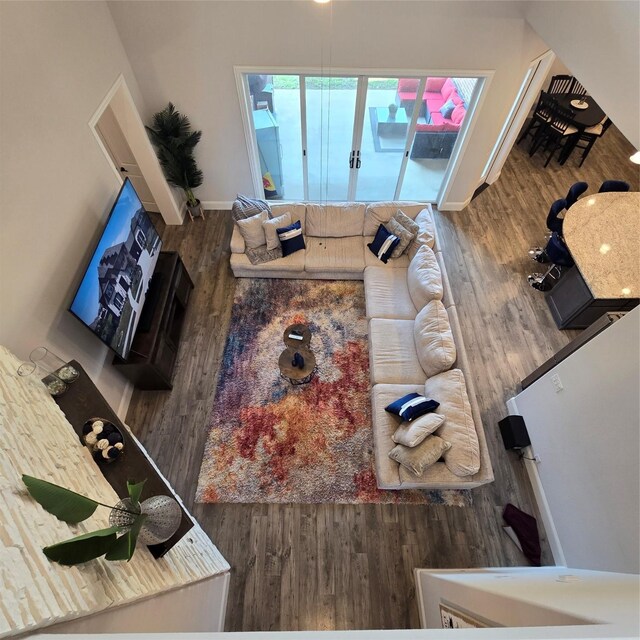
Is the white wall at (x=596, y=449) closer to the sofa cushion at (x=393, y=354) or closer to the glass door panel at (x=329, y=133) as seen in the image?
the sofa cushion at (x=393, y=354)

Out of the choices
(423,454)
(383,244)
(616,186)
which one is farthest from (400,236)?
(616,186)

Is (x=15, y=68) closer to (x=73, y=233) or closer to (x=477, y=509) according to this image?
(x=73, y=233)

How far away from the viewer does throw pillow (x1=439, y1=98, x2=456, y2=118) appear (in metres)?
4.81

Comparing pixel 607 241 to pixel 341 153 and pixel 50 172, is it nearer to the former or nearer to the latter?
pixel 341 153

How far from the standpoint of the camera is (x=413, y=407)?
10.6 ft

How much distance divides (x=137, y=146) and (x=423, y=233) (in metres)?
3.67

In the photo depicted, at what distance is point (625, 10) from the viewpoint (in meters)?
2.62

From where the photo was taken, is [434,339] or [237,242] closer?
[434,339]

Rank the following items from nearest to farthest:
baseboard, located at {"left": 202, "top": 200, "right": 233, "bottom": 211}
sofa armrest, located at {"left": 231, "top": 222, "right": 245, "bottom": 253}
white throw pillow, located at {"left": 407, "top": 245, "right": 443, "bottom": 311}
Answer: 1. white throw pillow, located at {"left": 407, "top": 245, "right": 443, "bottom": 311}
2. sofa armrest, located at {"left": 231, "top": 222, "right": 245, "bottom": 253}
3. baseboard, located at {"left": 202, "top": 200, "right": 233, "bottom": 211}

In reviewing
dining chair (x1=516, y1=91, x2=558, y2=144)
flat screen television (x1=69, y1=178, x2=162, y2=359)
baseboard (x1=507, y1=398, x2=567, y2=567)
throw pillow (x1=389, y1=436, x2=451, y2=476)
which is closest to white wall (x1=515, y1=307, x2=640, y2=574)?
baseboard (x1=507, y1=398, x2=567, y2=567)

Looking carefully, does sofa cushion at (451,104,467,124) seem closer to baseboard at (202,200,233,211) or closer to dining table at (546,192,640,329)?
dining table at (546,192,640,329)

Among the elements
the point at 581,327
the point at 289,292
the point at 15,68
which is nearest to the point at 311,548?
the point at 289,292

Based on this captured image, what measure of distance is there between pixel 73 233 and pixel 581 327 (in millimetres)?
5412

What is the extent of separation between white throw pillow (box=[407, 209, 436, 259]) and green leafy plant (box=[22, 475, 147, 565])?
3978 mm
